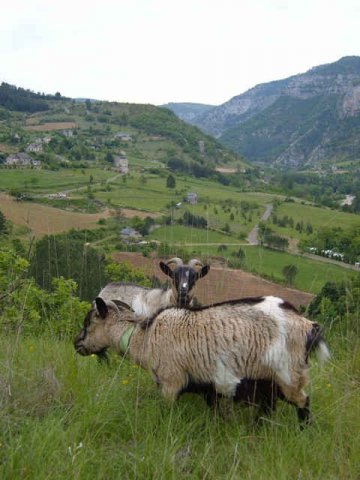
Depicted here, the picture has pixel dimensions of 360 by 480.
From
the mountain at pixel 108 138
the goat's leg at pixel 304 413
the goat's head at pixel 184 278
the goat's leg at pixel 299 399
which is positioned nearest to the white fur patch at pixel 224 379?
the goat's leg at pixel 299 399

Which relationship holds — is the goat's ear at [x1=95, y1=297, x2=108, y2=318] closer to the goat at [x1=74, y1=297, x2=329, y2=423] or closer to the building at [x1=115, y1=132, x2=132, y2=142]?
the goat at [x1=74, y1=297, x2=329, y2=423]

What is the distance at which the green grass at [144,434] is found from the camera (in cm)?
310

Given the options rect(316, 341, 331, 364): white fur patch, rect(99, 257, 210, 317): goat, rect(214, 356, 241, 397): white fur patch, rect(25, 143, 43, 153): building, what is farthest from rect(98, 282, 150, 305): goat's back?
rect(25, 143, 43, 153): building

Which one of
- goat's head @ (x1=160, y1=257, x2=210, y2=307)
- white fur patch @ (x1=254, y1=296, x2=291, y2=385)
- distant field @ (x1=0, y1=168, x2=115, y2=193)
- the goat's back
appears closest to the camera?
white fur patch @ (x1=254, y1=296, x2=291, y2=385)

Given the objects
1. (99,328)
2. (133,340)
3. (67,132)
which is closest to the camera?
(133,340)

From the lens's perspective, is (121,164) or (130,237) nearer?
(130,237)

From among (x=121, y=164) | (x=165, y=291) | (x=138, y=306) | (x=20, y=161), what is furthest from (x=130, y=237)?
(x=121, y=164)

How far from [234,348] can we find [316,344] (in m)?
0.75

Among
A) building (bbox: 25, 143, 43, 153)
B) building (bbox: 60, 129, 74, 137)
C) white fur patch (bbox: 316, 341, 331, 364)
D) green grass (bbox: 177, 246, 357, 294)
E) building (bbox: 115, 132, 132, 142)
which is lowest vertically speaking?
building (bbox: 25, 143, 43, 153)

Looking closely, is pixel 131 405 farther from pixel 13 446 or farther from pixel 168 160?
pixel 168 160

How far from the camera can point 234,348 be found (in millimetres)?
4227

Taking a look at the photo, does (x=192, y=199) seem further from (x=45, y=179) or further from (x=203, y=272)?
(x=45, y=179)

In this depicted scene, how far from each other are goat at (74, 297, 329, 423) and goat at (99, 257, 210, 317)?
10.2ft

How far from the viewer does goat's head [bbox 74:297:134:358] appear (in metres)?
5.18
